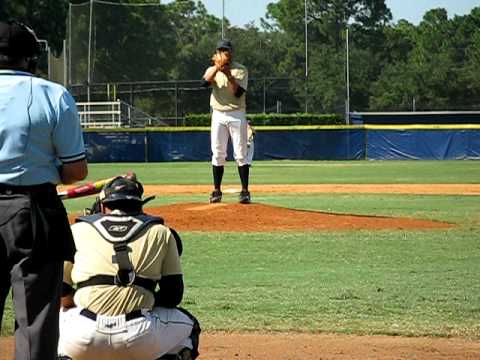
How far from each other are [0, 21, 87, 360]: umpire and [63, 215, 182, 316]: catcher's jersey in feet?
2.23

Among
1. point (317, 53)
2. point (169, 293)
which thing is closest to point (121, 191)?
point (169, 293)

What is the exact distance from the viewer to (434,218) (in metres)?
14.2

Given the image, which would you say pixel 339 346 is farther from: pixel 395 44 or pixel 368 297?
pixel 395 44

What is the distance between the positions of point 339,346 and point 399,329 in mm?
640

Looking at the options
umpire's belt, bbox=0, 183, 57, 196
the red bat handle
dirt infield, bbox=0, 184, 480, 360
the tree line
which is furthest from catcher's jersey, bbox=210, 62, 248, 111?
the tree line

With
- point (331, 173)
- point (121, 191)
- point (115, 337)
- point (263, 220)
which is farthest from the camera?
point (331, 173)

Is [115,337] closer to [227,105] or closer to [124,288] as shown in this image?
[124,288]

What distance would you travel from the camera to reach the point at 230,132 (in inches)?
539

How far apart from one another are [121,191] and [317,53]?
2418 inches

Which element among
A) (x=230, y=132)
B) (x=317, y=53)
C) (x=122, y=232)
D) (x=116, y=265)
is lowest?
(x=116, y=265)

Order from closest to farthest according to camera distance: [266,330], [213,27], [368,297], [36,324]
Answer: [36,324] < [266,330] < [368,297] < [213,27]

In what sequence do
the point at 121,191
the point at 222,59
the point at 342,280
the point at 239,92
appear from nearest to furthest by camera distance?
the point at 121,191
the point at 342,280
the point at 222,59
the point at 239,92

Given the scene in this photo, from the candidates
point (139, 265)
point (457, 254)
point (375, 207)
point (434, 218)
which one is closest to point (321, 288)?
point (457, 254)

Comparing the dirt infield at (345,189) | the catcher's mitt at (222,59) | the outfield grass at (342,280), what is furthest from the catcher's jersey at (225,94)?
the dirt infield at (345,189)
